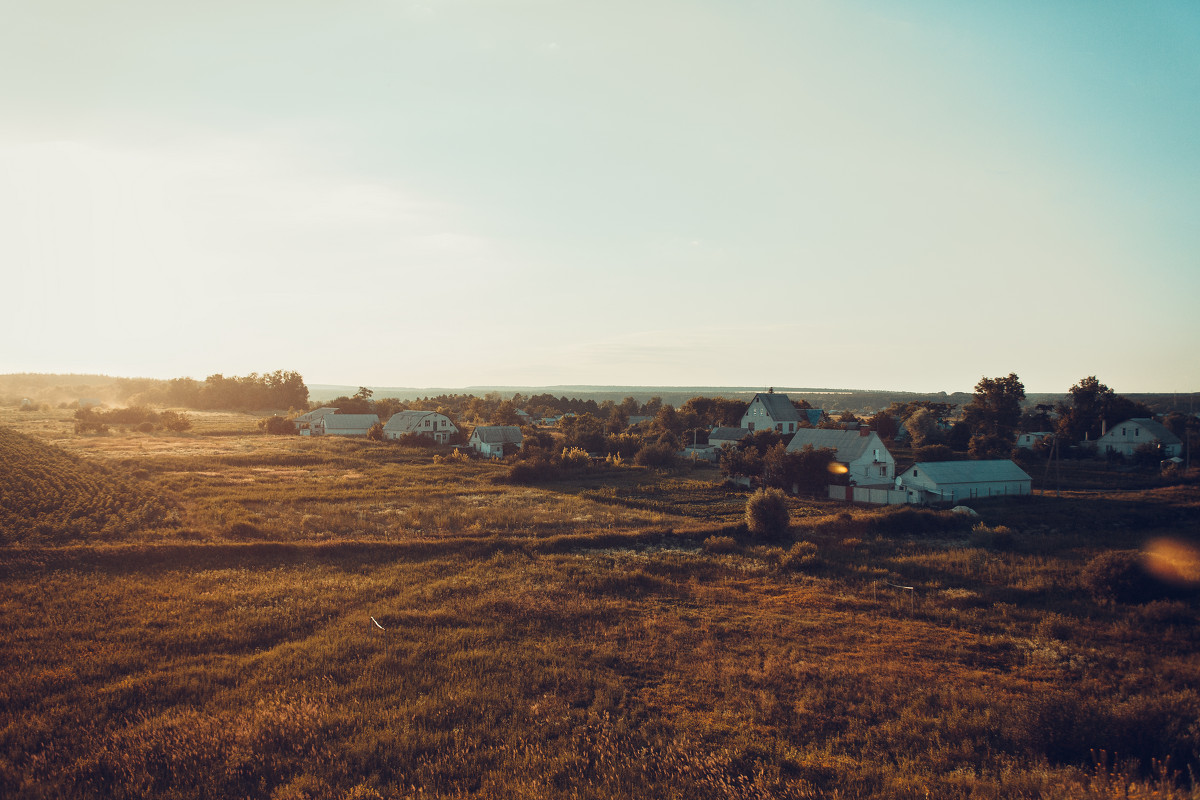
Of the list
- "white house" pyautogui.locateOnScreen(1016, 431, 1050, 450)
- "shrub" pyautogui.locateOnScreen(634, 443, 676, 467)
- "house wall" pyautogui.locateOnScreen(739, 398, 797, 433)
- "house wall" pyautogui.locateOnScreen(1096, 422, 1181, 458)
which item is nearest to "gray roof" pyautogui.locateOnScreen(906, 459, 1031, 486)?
"shrub" pyautogui.locateOnScreen(634, 443, 676, 467)

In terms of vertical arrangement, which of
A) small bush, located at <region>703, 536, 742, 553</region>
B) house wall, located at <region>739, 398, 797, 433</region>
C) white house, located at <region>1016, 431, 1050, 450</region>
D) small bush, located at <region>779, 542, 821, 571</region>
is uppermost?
house wall, located at <region>739, 398, 797, 433</region>

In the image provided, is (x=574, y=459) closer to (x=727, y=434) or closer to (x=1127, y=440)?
(x=727, y=434)

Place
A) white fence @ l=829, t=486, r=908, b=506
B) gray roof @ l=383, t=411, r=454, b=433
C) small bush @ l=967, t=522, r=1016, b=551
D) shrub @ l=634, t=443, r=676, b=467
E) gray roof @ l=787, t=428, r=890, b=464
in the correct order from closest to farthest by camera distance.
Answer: small bush @ l=967, t=522, r=1016, b=551 → white fence @ l=829, t=486, r=908, b=506 → gray roof @ l=787, t=428, r=890, b=464 → shrub @ l=634, t=443, r=676, b=467 → gray roof @ l=383, t=411, r=454, b=433

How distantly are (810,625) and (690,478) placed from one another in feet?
108

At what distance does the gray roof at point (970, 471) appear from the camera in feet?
136

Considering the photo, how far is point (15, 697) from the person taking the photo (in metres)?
10.9

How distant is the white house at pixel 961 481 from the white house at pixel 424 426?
55.7 m

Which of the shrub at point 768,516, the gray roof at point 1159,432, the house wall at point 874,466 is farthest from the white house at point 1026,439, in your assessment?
the shrub at point 768,516

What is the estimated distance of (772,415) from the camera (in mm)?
71875

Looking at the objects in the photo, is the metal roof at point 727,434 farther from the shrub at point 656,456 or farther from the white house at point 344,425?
the white house at point 344,425

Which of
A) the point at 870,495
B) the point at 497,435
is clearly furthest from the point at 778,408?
the point at 497,435

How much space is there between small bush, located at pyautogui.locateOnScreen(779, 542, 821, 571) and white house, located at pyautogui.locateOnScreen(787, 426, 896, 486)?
2137cm

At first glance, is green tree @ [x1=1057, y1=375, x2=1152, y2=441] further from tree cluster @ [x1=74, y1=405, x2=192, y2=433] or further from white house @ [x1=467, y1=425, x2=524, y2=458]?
tree cluster @ [x1=74, y1=405, x2=192, y2=433]

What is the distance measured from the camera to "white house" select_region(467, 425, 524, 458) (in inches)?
2511
